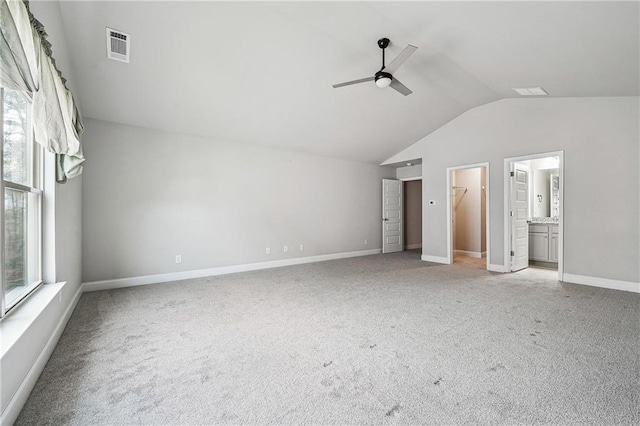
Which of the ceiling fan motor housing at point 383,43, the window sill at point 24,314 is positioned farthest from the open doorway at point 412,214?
the window sill at point 24,314

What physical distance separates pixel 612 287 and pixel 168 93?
6963mm

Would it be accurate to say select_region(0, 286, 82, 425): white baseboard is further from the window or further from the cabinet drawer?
the cabinet drawer

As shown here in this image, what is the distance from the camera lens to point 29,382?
185 cm

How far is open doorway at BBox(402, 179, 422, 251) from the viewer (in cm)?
872

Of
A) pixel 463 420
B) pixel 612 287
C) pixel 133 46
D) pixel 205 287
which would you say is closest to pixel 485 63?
pixel 612 287

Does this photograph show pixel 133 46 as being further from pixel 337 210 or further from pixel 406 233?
pixel 406 233

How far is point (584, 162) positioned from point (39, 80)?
21.3 ft

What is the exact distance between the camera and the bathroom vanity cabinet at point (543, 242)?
593 centimetres

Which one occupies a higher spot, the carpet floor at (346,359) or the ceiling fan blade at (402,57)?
the ceiling fan blade at (402,57)

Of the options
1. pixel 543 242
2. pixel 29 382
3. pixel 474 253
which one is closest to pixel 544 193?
pixel 543 242

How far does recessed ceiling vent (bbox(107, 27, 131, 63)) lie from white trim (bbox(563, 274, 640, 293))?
6874 millimetres

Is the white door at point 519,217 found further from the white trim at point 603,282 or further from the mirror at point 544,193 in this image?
the mirror at point 544,193

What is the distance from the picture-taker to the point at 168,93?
13.3 feet

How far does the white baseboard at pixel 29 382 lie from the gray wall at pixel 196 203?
1.90 metres
